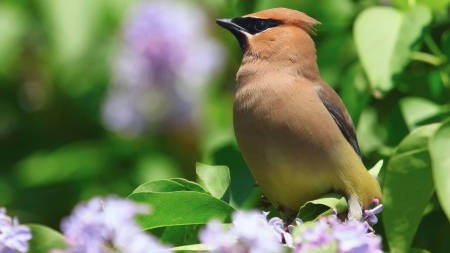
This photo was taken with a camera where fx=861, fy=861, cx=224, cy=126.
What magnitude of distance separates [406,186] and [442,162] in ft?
0.81

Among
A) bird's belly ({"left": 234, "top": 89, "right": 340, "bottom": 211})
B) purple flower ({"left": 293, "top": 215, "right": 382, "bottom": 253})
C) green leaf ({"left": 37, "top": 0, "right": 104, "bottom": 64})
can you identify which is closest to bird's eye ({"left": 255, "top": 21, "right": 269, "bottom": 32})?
bird's belly ({"left": 234, "top": 89, "right": 340, "bottom": 211})

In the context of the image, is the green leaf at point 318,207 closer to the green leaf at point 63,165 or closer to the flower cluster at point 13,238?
the flower cluster at point 13,238

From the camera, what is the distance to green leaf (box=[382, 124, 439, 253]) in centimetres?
306

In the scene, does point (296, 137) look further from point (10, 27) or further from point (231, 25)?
point (10, 27)

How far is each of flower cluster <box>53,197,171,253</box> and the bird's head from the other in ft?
6.67

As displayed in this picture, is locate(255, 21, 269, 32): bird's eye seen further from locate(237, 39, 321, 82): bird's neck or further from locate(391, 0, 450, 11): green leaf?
locate(391, 0, 450, 11): green leaf

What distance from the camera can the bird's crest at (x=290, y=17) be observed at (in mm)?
3867

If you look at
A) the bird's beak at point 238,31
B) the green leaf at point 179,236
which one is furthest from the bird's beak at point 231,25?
the green leaf at point 179,236

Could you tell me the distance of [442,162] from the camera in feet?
9.42

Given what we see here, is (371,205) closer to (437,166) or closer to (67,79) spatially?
(437,166)

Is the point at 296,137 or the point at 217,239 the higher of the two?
the point at 217,239

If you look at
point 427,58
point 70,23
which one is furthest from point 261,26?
point 70,23

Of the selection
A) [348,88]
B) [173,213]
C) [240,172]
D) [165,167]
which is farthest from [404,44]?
[165,167]

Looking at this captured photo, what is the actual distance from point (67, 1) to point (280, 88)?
1.24 metres
